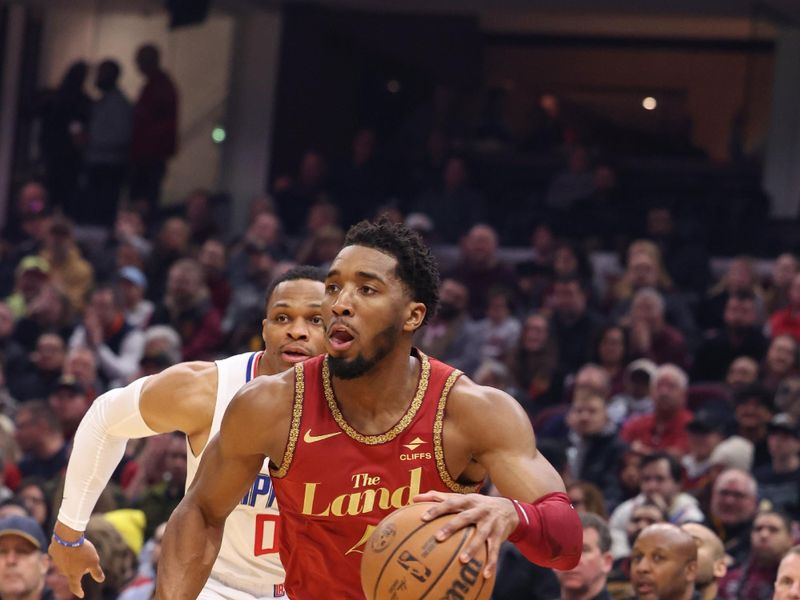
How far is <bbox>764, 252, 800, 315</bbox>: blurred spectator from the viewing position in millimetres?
11188

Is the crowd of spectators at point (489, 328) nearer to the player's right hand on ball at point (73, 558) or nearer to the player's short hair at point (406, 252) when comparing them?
the player's right hand on ball at point (73, 558)

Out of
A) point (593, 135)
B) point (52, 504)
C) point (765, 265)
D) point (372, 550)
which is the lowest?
point (52, 504)

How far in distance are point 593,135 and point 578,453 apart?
7483 mm

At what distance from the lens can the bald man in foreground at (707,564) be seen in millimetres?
7027

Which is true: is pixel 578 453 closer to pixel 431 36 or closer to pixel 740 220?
pixel 740 220

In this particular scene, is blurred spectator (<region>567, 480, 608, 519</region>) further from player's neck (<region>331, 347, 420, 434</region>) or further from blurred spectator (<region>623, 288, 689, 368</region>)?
player's neck (<region>331, 347, 420, 434</region>)

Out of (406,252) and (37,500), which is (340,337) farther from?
(37,500)

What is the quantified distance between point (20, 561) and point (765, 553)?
3.47 metres

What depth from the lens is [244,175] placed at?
15703 millimetres

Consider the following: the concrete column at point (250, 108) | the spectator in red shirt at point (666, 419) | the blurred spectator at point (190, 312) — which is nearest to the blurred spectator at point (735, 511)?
the spectator in red shirt at point (666, 419)

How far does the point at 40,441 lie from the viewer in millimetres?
10094

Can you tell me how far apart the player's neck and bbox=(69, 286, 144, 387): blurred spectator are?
7.62 m

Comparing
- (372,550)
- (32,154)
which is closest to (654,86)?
(32,154)

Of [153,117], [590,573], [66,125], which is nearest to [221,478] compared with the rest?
[590,573]
